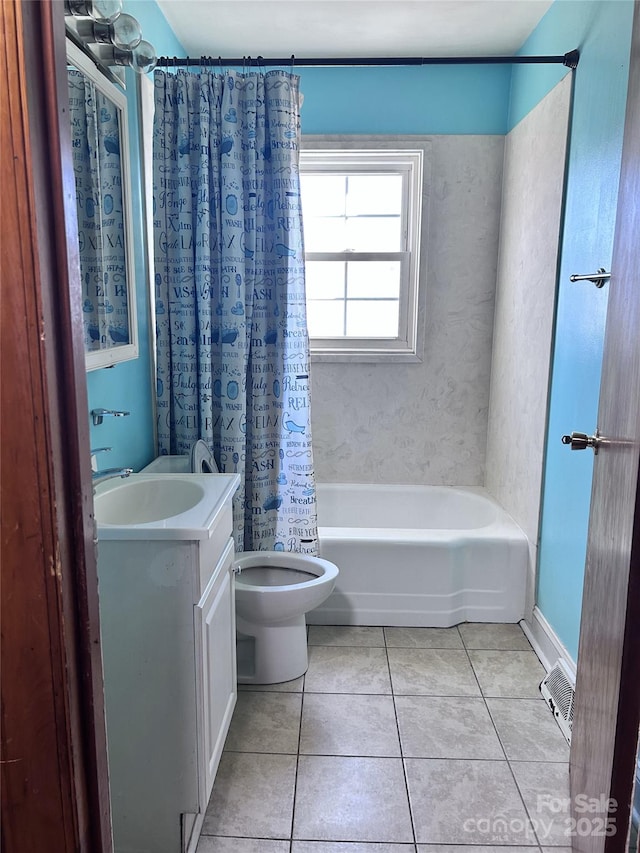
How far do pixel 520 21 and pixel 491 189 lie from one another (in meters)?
0.72

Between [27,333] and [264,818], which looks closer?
[27,333]

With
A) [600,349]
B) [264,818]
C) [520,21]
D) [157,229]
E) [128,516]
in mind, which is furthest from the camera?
[520,21]

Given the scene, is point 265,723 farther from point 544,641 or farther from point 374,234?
point 374,234

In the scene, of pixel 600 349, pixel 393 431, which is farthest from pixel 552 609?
Result: pixel 393 431

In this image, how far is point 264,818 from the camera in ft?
5.41

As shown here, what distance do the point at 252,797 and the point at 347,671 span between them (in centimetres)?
69

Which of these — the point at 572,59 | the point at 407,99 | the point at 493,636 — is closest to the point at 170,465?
the point at 493,636

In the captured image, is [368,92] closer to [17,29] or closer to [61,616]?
[17,29]

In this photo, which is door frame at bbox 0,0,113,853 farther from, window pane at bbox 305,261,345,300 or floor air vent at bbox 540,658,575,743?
window pane at bbox 305,261,345,300

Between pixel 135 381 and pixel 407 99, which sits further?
pixel 407 99

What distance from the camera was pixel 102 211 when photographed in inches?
71.0

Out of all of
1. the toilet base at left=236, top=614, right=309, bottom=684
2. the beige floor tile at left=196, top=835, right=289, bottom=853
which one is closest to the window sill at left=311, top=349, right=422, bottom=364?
the toilet base at left=236, top=614, right=309, bottom=684

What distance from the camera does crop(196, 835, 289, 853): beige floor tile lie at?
5.07 ft

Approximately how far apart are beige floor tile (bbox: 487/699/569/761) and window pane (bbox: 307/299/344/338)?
1.97m
